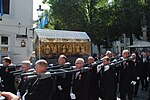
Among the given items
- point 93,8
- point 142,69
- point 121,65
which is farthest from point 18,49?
point 93,8

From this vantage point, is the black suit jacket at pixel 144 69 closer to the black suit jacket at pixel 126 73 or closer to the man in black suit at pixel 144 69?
the man in black suit at pixel 144 69

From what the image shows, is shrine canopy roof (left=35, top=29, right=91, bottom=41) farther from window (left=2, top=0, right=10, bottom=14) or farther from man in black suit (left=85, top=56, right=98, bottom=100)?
man in black suit (left=85, top=56, right=98, bottom=100)

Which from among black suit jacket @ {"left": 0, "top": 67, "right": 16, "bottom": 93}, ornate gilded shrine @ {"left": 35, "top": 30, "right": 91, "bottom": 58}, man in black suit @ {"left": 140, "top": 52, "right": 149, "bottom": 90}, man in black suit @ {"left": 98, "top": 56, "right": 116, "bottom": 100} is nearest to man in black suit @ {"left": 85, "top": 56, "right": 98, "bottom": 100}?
man in black suit @ {"left": 98, "top": 56, "right": 116, "bottom": 100}

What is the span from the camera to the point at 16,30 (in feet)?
65.3

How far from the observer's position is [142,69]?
42.1 feet

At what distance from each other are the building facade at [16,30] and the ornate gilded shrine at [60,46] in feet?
9.69

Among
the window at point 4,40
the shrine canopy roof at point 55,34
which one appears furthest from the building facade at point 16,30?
the shrine canopy roof at point 55,34

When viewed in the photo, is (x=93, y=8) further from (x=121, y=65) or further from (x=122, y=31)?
(x=121, y=65)

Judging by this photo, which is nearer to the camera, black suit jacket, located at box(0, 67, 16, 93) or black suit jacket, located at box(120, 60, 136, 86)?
black suit jacket, located at box(0, 67, 16, 93)

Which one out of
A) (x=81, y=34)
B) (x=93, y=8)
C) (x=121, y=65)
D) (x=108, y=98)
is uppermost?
(x=93, y=8)

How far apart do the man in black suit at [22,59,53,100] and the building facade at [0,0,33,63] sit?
13.9 m

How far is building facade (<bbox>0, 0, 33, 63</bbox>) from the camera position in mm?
19453

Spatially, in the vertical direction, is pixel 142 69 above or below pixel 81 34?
below

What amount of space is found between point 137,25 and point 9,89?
3155 centimetres
